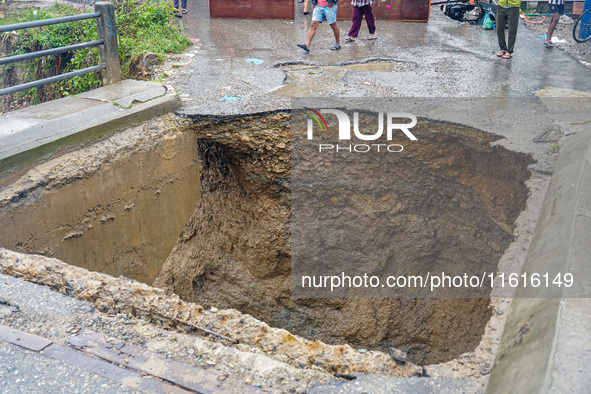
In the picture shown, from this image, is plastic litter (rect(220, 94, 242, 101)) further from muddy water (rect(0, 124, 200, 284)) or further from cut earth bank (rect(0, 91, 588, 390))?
muddy water (rect(0, 124, 200, 284))

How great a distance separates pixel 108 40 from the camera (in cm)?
525

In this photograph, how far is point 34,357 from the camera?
2250mm

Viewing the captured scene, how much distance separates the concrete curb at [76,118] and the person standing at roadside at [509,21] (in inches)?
219

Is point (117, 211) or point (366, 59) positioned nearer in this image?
point (117, 211)

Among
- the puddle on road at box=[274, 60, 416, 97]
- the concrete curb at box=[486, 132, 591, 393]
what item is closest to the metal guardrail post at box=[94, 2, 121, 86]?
the puddle on road at box=[274, 60, 416, 97]

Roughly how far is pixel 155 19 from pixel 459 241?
6374mm

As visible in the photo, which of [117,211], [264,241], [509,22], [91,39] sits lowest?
[264,241]

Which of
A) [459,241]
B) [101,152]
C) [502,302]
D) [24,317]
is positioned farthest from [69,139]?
[459,241]

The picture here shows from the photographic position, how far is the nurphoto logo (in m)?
5.21

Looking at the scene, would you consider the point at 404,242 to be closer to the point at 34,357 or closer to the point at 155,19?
the point at 34,357

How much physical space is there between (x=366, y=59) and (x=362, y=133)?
291 centimetres

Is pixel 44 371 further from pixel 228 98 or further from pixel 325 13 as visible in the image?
pixel 325 13

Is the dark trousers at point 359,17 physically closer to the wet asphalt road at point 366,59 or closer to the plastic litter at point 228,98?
the wet asphalt road at point 366,59

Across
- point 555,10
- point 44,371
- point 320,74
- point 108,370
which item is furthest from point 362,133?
point 555,10
